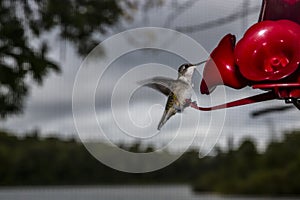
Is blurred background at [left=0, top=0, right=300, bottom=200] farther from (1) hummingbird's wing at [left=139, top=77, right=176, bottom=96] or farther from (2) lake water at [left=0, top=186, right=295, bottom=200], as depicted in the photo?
(1) hummingbird's wing at [left=139, top=77, right=176, bottom=96]

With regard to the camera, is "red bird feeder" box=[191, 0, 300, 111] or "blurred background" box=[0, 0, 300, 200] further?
"blurred background" box=[0, 0, 300, 200]

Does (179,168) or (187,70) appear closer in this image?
(187,70)

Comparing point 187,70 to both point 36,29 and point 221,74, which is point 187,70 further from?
point 36,29

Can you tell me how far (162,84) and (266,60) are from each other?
81 millimetres

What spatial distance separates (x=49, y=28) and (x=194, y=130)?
1.33 m

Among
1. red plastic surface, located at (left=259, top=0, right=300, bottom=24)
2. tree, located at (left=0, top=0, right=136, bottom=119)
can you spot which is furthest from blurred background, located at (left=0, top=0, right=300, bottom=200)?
red plastic surface, located at (left=259, top=0, right=300, bottom=24)

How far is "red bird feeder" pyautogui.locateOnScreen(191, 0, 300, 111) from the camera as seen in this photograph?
1.41ft

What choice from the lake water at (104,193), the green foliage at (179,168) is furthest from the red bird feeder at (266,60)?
the lake water at (104,193)

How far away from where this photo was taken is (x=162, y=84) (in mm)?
451

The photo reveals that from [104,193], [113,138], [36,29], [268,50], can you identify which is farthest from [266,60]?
[104,193]

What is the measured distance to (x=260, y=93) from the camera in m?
0.45

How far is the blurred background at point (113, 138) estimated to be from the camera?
1.68m

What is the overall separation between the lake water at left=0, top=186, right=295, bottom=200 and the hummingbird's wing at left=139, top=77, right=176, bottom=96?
1869 mm

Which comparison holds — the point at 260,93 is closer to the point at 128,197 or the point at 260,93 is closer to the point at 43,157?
the point at 43,157
